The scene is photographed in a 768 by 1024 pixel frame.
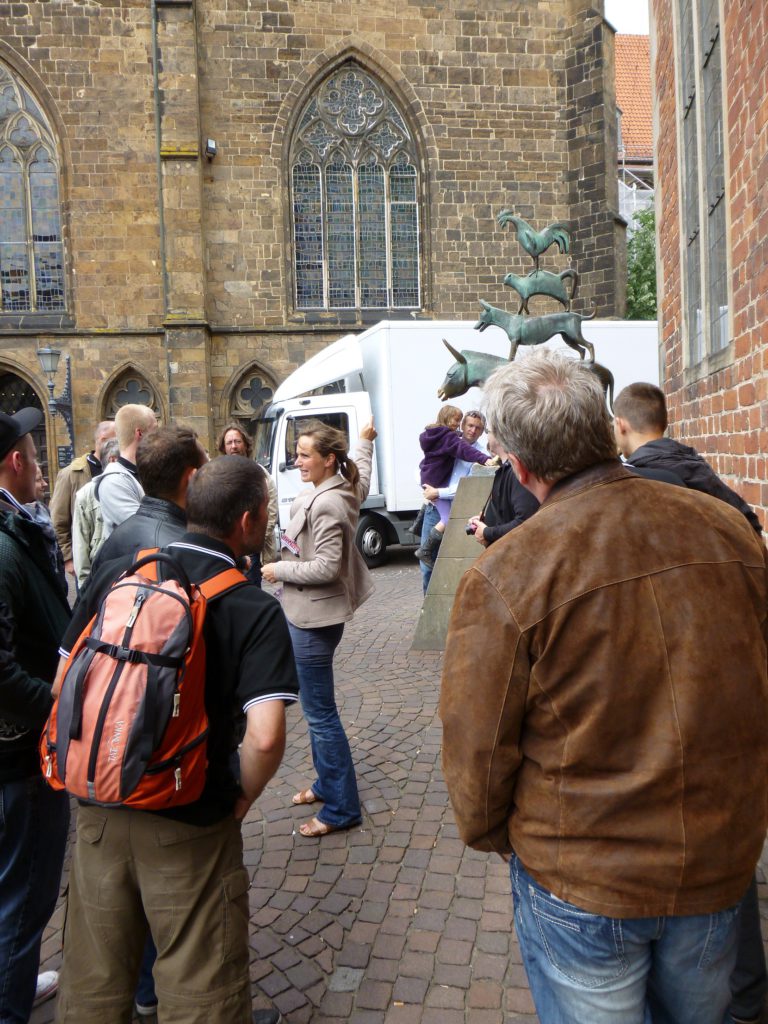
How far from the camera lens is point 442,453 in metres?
6.95

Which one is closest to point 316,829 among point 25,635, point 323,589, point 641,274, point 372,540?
point 323,589

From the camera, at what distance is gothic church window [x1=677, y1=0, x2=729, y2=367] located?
165 inches

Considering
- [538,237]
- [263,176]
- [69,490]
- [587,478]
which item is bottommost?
[69,490]

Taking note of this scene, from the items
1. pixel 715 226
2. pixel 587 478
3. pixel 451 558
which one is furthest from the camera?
pixel 451 558

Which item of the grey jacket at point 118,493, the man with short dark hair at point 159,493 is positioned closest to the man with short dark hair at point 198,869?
the man with short dark hair at point 159,493

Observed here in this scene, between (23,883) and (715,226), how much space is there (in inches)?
175

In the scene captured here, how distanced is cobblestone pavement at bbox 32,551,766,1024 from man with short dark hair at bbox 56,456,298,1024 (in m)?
0.86

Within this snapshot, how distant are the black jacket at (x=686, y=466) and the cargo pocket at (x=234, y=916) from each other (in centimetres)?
172

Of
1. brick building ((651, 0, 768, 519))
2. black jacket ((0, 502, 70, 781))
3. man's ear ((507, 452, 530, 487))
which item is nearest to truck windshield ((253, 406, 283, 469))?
brick building ((651, 0, 768, 519))

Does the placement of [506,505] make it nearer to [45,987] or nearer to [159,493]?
[159,493]

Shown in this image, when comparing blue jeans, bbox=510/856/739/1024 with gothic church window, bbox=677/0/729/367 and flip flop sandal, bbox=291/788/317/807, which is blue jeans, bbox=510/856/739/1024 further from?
gothic church window, bbox=677/0/729/367

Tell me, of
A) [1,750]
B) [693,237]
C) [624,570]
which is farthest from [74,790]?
[693,237]

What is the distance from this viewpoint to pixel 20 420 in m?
2.50

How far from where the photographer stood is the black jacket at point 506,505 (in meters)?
3.86
